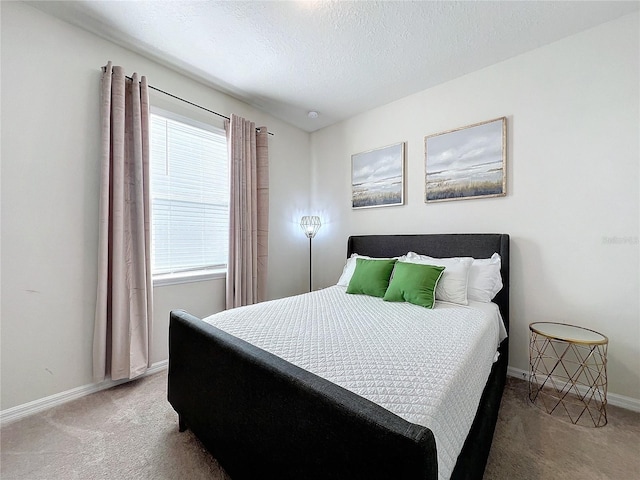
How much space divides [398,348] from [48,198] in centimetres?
248

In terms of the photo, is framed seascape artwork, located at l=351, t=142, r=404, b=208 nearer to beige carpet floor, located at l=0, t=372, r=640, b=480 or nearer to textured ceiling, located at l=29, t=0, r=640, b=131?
textured ceiling, located at l=29, t=0, r=640, b=131

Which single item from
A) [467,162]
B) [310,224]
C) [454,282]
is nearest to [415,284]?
[454,282]

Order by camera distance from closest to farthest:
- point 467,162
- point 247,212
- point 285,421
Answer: point 285,421 → point 467,162 → point 247,212

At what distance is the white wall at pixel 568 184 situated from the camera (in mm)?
1862

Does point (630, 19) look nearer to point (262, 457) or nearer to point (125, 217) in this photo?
point (262, 457)

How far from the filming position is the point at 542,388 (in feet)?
6.88

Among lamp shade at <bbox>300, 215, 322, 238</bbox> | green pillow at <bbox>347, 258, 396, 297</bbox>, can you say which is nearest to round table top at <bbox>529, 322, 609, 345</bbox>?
green pillow at <bbox>347, 258, 396, 297</bbox>

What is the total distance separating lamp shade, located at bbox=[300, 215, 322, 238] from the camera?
359cm

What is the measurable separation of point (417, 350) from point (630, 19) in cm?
272

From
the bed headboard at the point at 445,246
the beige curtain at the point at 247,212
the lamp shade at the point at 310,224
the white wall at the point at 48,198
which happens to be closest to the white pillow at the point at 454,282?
the bed headboard at the point at 445,246

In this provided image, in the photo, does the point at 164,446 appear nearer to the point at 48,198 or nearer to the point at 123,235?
the point at 123,235

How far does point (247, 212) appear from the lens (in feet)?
9.61

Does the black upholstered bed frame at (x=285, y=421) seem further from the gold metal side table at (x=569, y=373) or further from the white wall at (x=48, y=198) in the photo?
the white wall at (x=48, y=198)

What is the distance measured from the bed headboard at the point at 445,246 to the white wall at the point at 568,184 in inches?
5.2
